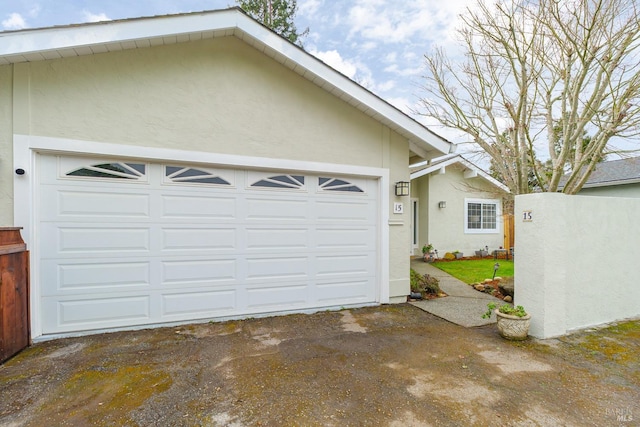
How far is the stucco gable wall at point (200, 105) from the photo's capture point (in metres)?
4.11

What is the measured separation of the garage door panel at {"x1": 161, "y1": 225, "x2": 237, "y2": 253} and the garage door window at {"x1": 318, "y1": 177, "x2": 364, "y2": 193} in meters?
1.83

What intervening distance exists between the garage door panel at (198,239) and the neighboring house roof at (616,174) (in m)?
14.4

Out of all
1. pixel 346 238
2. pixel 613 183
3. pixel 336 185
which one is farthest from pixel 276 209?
pixel 613 183

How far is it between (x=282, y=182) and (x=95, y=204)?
285 cm

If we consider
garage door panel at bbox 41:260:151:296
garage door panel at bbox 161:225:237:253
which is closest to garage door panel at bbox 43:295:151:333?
garage door panel at bbox 41:260:151:296

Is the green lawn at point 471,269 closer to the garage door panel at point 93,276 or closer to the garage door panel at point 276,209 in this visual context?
the garage door panel at point 276,209

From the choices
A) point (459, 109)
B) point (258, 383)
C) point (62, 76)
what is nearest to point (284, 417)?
point (258, 383)

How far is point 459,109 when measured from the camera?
7906mm

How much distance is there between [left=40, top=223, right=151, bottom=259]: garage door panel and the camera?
4.10 meters

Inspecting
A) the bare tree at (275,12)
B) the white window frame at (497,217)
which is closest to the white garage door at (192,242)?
the white window frame at (497,217)

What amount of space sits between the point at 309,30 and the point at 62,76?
1304 cm

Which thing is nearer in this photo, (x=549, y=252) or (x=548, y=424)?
(x=548, y=424)

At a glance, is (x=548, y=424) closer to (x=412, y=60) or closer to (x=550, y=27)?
(x=550, y=27)

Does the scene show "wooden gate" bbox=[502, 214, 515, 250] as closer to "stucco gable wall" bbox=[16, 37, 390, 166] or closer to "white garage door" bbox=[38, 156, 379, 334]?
"white garage door" bbox=[38, 156, 379, 334]
